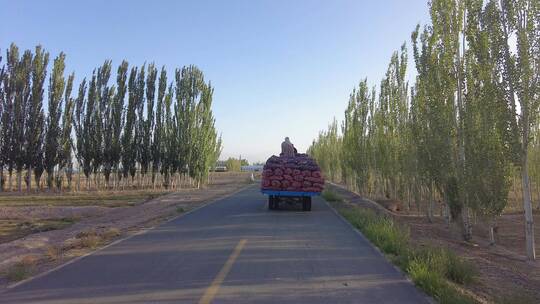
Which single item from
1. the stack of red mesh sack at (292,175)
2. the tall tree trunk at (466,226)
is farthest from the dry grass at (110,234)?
the tall tree trunk at (466,226)

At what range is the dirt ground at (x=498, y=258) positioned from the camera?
24.9 feet

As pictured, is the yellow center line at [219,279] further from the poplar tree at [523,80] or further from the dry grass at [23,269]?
the poplar tree at [523,80]

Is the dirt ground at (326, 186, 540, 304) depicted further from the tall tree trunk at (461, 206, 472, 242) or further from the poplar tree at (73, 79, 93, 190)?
the poplar tree at (73, 79, 93, 190)

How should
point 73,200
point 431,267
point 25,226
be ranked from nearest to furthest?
point 431,267, point 25,226, point 73,200

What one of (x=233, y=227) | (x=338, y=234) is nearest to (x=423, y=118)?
(x=338, y=234)

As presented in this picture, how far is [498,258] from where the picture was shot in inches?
475

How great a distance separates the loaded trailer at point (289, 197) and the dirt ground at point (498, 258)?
4.54m

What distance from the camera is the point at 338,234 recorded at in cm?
1330

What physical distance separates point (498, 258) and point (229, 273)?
24.1 feet

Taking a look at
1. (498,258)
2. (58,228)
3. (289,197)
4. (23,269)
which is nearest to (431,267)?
(498,258)

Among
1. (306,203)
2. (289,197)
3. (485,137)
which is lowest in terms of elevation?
(306,203)

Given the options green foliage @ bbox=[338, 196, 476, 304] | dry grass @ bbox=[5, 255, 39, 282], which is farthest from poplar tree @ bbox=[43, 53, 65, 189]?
green foliage @ bbox=[338, 196, 476, 304]

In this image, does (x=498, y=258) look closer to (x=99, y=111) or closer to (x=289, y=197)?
(x=289, y=197)

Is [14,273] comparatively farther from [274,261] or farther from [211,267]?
[274,261]
